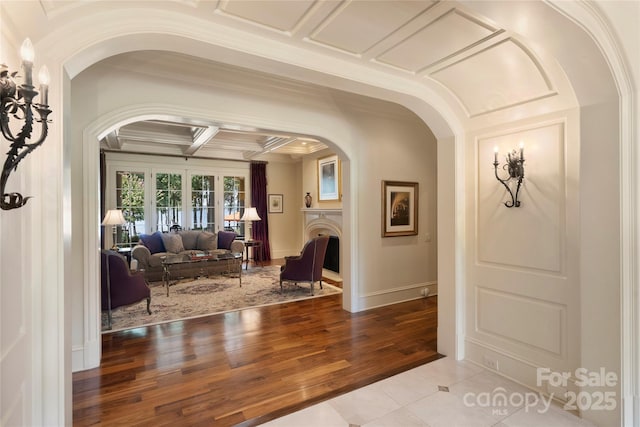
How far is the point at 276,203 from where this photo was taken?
30.6 ft

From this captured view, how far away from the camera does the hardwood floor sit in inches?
94.1

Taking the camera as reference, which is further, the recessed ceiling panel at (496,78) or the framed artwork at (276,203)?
the framed artwork at (276,203)

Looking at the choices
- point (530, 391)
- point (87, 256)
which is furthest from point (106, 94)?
point (530, 391)

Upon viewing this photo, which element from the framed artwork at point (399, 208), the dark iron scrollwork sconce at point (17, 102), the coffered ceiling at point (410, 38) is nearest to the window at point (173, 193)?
the framed artwork at point (399, 208)

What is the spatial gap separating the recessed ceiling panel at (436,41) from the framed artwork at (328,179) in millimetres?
4910

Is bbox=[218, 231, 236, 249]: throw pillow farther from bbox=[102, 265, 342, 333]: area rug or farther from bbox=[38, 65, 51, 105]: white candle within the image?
bbox=[38, 65, 51, 105]: white candle

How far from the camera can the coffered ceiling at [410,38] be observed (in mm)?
1771

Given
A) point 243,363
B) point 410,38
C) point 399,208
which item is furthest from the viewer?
point 399,208

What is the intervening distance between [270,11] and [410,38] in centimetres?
96

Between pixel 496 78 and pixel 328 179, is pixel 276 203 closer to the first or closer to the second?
pixel 328 179

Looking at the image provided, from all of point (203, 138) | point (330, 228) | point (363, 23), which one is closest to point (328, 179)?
point (330, 228)

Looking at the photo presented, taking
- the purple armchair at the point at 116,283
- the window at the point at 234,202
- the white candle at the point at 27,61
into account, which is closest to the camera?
the white candle at the point at 27,61

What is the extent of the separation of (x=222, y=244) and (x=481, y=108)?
6.29 meters

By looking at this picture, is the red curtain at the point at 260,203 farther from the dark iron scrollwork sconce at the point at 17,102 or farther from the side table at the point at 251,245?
the dark iron scrollwork sconce at the point at 17,102
